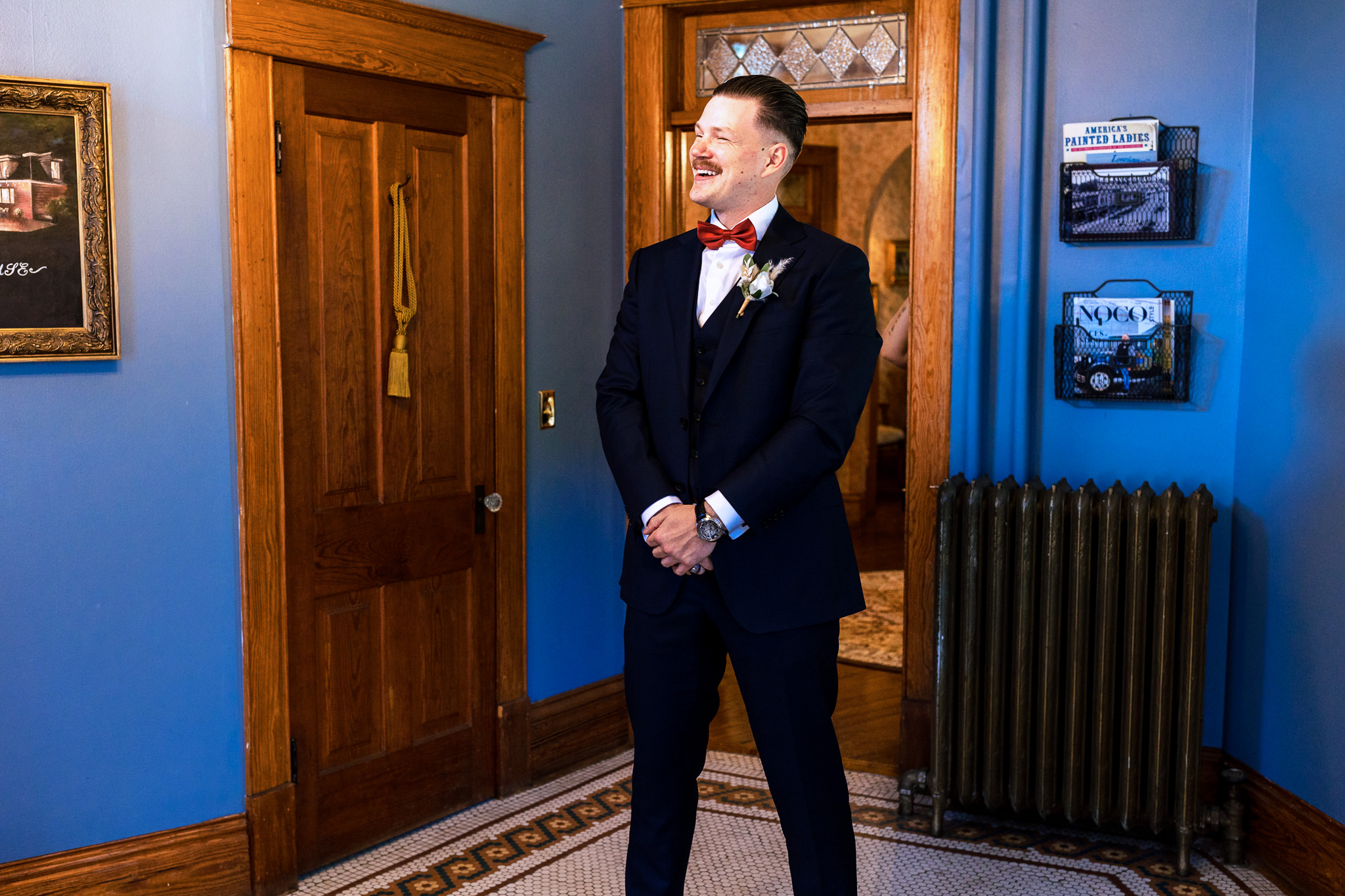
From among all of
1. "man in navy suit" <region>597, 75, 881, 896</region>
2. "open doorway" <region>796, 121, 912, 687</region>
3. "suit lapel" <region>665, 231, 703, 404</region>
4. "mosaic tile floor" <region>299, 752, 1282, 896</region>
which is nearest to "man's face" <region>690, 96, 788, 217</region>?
"man in navy suit" <region>597, 75, 881, 896</region>

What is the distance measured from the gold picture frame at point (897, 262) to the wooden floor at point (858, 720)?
15.1 feet

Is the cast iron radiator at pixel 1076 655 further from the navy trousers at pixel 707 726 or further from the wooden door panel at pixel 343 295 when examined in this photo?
the wooden door panel at pixel 343 295

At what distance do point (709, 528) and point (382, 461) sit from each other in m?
1.31

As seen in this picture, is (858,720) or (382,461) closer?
(382,461)

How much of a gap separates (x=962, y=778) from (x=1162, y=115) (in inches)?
73.2

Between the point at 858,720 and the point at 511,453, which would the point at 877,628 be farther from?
the point at 511,453

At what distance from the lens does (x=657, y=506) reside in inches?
82.7

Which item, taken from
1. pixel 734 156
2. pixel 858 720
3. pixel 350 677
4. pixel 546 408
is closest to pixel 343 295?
pixel 546 408

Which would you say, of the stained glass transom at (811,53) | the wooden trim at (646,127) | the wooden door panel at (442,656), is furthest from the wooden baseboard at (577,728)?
the stained glass transom at (811,53)

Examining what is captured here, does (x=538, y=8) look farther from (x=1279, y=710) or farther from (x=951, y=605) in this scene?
(x=1279, y=710)

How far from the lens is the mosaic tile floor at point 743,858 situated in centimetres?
282

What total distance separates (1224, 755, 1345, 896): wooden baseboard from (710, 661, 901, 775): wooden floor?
40.2 inches

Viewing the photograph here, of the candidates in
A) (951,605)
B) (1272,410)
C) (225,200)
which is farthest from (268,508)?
(1272,410)

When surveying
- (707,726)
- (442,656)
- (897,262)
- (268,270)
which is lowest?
(442,656)
